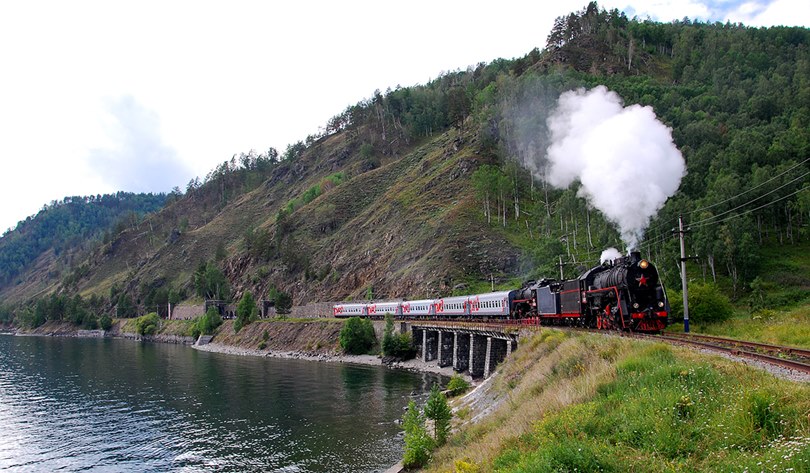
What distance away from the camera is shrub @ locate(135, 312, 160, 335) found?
133750mm

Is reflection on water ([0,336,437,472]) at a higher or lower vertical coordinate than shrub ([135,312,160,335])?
lower

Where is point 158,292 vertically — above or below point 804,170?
below

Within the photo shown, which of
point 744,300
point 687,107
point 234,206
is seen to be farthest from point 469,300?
point 234,206

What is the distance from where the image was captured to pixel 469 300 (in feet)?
204

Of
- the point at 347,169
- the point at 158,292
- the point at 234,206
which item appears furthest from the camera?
the point at 234,206

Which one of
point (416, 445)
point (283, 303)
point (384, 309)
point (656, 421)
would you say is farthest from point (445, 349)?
point (283, 303)

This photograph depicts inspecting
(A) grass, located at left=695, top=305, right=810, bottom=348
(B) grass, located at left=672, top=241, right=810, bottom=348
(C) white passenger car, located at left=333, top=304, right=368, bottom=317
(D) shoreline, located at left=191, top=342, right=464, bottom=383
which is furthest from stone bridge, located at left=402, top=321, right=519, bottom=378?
(A) grass, located at left=695, top=305, right=810, bottom=348

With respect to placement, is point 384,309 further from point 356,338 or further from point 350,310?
point 350,310

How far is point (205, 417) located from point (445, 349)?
94.6 ft

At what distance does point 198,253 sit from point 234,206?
3007cm

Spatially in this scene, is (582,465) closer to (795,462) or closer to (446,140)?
(795,462)

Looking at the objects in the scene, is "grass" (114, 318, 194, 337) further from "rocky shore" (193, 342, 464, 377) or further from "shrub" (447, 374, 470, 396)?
"shrub" (447, 374, 470, 396)

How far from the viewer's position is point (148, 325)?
134625 millimetres

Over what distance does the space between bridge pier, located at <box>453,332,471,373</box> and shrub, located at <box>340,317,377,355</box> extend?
66.5 feet
